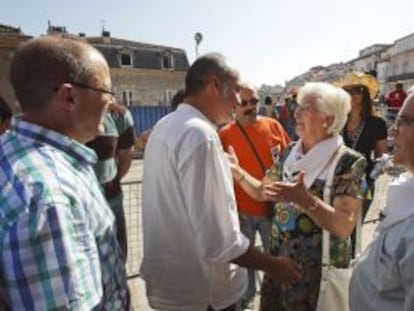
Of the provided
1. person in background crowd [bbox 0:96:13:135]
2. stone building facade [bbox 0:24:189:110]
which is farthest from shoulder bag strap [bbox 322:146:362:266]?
stone building facade [bbox 0:24:189:110]

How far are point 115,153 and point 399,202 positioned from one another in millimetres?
2522

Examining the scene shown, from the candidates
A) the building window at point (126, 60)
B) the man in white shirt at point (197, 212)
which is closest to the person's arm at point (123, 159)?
the man in white shirt at point (197, 212)

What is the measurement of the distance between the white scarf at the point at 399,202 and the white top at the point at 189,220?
26.7 inches

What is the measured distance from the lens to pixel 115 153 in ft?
12.6

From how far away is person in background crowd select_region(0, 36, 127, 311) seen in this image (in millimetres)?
1209

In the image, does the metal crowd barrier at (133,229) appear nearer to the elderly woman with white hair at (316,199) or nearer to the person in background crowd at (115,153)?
the person in background crowd at (115,153)

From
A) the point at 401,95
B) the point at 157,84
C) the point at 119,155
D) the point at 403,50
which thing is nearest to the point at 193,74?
the point at 119,155

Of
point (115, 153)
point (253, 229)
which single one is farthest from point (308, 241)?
point (115, 153)

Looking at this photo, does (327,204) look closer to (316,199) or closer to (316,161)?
(316,199)

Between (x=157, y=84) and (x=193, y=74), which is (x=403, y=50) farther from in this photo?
(x=193, y=74)

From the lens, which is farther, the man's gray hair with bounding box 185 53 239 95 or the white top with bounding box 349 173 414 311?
the man's gray hair with bounding box 185 53 239 95

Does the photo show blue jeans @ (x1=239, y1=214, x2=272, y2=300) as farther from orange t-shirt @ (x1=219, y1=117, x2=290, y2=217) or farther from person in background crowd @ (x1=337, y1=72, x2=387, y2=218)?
person in background crowd @ (x1=337, y1=72, x2=387, y2=218)

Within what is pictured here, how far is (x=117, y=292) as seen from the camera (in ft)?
5.49

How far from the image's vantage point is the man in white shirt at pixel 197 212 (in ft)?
7.05
